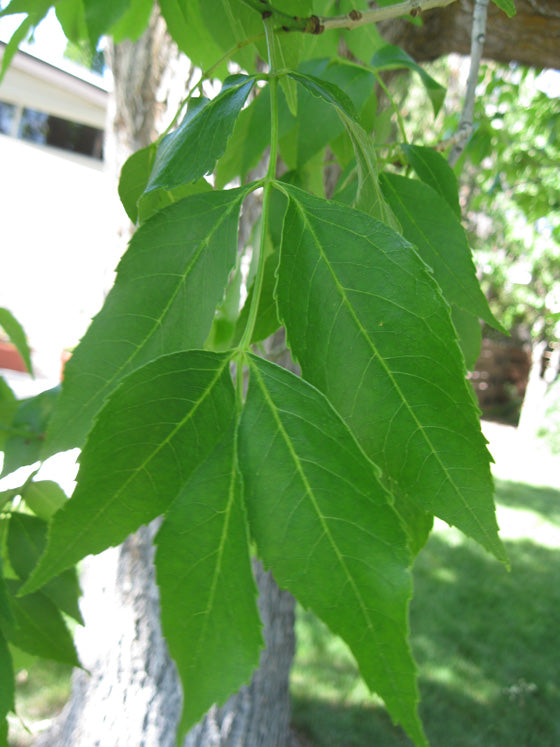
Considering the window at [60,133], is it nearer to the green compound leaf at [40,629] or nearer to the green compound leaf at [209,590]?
the green compound leaf at [40,629]

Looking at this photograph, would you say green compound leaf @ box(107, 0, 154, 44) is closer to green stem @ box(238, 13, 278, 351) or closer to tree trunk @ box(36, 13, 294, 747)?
green stem @ box(238, 13, 278, 351)

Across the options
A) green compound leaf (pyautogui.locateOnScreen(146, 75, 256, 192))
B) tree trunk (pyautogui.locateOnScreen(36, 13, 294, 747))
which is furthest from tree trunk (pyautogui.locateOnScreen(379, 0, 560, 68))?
green compound leaf (pyautogui.locateOnScreen(146, 75, 256, 192))

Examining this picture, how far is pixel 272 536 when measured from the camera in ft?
1.13

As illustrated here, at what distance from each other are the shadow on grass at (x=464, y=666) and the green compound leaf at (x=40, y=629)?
2.27 metres

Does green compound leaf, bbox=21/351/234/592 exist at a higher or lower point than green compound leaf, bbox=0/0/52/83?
lower

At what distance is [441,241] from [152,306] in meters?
0.27

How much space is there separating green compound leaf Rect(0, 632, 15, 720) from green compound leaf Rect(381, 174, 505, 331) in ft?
1.40

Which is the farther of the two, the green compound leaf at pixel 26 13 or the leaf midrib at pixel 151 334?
the green compound leaf at pixel 26 13

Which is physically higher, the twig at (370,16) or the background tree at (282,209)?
the twig at (370,16)

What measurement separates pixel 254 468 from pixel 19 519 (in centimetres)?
45

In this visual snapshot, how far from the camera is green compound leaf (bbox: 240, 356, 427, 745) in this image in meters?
0.32

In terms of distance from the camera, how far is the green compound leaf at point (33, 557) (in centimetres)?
69

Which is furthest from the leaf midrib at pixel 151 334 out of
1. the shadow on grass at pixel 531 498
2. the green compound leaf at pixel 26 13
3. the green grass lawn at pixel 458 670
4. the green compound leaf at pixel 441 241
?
the shadow on grass at pixel 531 498

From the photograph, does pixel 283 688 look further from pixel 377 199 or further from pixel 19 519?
pixel 377 199
